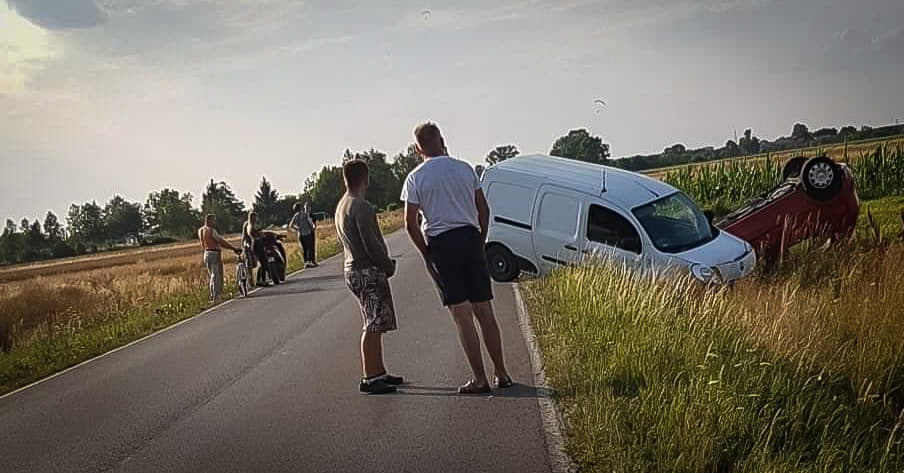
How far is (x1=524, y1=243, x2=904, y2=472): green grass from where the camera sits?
5.55 meters

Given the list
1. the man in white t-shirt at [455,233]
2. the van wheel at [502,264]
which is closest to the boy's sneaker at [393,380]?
the man in white t-shirt at [455,233]

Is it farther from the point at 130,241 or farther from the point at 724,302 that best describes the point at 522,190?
the point at 130,241

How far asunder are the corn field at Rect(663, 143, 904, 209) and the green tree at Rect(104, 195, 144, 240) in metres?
98.0

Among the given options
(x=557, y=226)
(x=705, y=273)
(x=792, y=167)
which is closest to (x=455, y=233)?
(x=705, y=273)

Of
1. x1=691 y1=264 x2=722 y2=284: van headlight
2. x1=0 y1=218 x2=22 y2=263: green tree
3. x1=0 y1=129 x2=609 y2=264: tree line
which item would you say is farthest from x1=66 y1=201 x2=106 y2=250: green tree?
x1=691 y1=264 x2=722 y2=284: van headlight

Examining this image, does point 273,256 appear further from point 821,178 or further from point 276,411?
point 276,411

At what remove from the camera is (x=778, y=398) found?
6430mm

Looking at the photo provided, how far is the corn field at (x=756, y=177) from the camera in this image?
29969 mm

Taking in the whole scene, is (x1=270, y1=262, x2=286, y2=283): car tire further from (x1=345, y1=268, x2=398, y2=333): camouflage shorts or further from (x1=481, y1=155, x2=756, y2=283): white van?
(x1=345, y1=268, x2=398, y2=333): camouflage shorts

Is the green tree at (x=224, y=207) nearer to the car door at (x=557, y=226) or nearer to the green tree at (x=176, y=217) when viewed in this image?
the green tree at (x=176, y=217)

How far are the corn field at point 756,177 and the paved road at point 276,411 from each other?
19062 millimetres

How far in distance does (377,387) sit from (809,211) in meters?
11.5

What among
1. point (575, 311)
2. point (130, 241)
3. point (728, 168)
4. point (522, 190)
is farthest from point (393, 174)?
point (575, 311)

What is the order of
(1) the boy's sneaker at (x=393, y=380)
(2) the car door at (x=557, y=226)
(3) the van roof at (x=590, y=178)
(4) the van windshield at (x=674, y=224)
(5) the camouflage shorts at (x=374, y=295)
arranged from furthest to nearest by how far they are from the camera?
(2) the car door at (x=557, y=226), (3) the van roof at (x=590, y=178), (4) the van windshield at (x=674, y=224), (1) the boy's sneaker at (x=393, y=380), (5) the camouflage shorts at (x=374, y=295)
